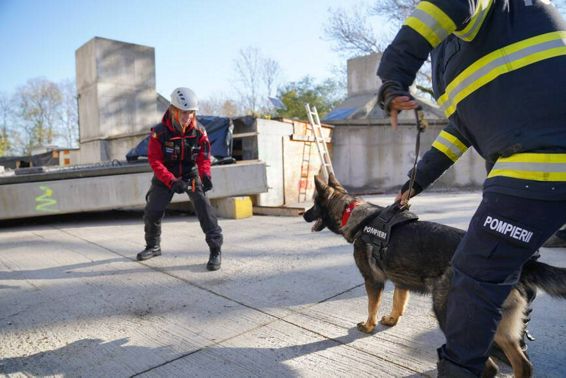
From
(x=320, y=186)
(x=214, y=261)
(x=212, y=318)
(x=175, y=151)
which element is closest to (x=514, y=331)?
(x=320, y=186)

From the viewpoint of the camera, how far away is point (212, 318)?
2.84 metres

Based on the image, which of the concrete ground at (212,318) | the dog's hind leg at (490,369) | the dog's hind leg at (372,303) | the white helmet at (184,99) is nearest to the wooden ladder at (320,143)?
the concrete ground at (212,318)

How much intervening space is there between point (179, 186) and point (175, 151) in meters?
0.48

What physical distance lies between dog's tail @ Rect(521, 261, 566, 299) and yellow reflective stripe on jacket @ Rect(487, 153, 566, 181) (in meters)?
0.60

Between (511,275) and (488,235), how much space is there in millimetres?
174

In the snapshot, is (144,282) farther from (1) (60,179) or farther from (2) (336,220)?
(1) (60,179)

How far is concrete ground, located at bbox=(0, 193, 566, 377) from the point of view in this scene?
2.19 metres

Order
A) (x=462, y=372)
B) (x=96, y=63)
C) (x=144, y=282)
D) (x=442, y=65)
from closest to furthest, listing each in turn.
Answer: (x=462, y=372)
(x=442, y=65)
(x=144, y=282)
(x=96, y=63)

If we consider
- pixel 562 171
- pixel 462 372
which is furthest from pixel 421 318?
pixel 562 171

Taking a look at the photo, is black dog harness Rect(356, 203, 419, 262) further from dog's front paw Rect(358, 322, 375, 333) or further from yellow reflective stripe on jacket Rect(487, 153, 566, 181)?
yellow reflective stripe on jacket Rect(487, 153, 566, 181)

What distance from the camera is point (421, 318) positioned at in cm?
274

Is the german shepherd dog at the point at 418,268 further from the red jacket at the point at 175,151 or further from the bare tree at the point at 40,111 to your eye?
the bare tree at the point at 40,111

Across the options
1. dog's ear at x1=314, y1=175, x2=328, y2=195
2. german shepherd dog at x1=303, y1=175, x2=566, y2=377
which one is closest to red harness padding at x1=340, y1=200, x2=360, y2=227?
german shepherd dog at x1=303, y1=175, x2=566, y2=377

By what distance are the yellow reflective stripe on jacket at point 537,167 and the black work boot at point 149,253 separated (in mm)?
4110
